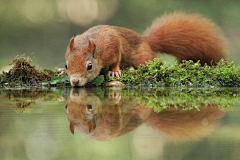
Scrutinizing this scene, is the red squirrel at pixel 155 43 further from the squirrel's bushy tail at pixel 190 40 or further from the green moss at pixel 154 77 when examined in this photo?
the green moss at pixel 154 77

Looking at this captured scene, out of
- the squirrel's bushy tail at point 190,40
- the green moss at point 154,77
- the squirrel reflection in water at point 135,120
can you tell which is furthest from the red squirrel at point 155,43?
the squirrel reflection in water at point 135,120

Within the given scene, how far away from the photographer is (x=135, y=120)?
1572 mm

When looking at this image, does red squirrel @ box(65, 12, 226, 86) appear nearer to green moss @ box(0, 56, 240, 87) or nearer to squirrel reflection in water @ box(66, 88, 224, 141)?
green moss @ box(0, 56, 240, 87)

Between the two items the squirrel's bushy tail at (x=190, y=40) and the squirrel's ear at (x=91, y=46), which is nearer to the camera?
the squirrel's ear at (x=91, y=46)

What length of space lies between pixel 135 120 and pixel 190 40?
3.54 metres

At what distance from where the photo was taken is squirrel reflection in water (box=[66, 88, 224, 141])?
131 centimetres

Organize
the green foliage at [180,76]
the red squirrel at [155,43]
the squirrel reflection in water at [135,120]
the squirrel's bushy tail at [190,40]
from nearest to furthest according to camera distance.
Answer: the squirrel reflection in water at [135,120] < the green foliage at [180,76] < the red squirrel at [155,43] < the squirrel's bushy tail at [190,40]

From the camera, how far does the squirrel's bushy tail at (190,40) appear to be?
481 centimetres

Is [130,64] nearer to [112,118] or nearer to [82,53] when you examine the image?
[82,53]

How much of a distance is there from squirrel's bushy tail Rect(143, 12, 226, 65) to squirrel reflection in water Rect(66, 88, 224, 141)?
2.86 meters

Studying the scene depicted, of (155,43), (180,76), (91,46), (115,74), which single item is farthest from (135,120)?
(155,43)

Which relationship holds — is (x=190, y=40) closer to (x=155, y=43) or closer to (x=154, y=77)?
(x=155, y=43)

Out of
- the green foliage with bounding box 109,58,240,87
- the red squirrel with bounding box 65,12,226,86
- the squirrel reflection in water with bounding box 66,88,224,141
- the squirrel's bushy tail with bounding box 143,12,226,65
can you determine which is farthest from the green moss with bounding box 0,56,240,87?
the squirrel reflection in water with bounding box 66,88,224,141

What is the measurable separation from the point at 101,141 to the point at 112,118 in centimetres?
42
